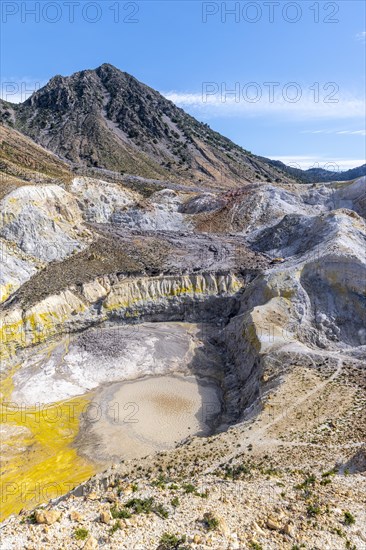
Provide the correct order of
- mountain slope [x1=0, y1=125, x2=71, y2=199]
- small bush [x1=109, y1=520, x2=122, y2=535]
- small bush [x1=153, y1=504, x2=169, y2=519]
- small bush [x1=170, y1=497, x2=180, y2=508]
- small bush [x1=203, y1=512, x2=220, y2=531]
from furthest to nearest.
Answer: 1. mountain slope [x1=0, y1=125, x2=71, y2=199]
2. small bush [x1=170, y1=497, x2=180, y2=508]
3. small bush [x1=153, y1=504, x2=169, y2=519]
4. small bush [x1=203, y1=512, x2=220, y2=531]
5. small bush [x1=109, y1=520, x2=122, y2=535]

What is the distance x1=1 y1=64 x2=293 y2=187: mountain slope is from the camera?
106m

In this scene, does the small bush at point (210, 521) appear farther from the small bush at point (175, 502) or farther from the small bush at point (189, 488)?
the small bush at point (189, 488)

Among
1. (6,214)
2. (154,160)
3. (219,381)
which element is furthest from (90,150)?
(219,381)

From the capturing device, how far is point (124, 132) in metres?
119

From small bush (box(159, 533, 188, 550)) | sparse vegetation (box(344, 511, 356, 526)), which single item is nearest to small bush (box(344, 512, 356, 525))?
sparse vegetation (box(344, 511, 356, 526))

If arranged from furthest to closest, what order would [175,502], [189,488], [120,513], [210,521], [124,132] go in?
1. [124,132]
2. [189,488]
3. [175,502]
4. [120,513]
5. [210,521]

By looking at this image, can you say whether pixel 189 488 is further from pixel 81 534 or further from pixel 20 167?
pixel 20 167

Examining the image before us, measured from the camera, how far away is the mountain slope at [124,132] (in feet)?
348

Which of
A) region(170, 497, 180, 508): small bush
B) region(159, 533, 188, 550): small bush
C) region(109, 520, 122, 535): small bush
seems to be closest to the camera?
region(159, 533, 188, 550): small bush

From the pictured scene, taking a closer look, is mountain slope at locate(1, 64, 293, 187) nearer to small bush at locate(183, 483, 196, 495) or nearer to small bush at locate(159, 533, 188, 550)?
small bush at locate(183, 483, 196, 495)

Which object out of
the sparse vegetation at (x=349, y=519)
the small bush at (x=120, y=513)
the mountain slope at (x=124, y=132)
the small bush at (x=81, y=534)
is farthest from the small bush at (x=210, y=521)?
the mountain slope at (x=124, y=132)

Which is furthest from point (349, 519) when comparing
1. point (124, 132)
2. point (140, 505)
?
point (124, 132)

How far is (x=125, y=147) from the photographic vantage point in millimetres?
110438

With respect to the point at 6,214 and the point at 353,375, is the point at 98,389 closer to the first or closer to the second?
the point at 353,375
